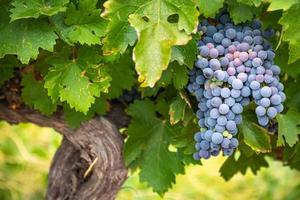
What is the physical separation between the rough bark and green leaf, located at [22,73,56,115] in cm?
13

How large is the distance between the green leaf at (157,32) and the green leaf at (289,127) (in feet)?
1.13

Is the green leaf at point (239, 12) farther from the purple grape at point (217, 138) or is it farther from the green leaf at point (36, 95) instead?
the green leaf at point (36, 95)

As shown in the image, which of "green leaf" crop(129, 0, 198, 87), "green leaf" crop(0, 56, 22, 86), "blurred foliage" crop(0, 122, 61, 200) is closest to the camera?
"green leaf" crop(129, 0, 198, 87)

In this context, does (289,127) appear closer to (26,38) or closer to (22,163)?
(26,38)

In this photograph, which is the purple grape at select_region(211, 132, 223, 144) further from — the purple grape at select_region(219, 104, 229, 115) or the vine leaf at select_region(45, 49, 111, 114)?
the vine leaf at select_region(45, 49, 111, 114)

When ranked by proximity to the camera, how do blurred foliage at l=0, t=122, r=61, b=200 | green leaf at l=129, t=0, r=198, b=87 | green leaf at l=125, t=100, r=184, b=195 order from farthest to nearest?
blurred foliage at l=0, t=122, r=61, b=200 → green leaf at l=125, t=100, r=184, b=195 → green leaf at l=129, t=0, r=198, b=87

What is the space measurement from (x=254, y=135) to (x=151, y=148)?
1.12ft

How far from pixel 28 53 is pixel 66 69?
11 centimetres


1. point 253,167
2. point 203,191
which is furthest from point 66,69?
point 203,191

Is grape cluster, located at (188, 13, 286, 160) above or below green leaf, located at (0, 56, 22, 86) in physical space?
above

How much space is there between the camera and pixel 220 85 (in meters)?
1.17

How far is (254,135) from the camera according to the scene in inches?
49.6

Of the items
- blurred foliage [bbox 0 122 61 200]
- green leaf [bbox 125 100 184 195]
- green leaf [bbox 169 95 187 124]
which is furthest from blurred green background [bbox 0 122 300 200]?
green leaf [bbox 169 95 187 124]

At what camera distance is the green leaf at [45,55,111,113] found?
47.3 inches
